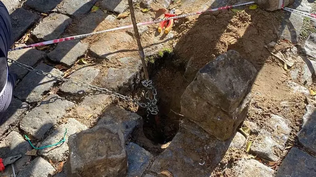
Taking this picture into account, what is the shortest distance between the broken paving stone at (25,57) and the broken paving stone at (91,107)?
893 millimetres

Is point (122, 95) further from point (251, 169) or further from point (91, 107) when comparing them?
point (251, 169)

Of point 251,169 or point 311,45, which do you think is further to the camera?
point 311,45

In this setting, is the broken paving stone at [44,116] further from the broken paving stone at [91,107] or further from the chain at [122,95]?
the chain at [122,95]

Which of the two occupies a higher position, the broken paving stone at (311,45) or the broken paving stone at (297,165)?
the broken paving stone at (311,45)

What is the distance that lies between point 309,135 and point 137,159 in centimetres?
183

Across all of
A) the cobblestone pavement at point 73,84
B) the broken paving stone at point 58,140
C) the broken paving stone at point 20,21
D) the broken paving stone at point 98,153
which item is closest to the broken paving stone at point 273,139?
the cobblestone pavement at point 73,84

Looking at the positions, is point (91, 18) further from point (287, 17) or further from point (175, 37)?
point (287, 17)

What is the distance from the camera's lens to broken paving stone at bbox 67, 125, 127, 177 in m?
2.81

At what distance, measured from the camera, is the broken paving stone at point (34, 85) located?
148 inches

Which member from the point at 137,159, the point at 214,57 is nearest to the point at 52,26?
the point at 214,57

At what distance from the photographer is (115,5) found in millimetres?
4742

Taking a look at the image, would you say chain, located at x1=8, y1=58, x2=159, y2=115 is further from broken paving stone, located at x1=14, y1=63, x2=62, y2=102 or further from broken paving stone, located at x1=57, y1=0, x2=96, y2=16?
broken paving stone, located at x1=57, y1=0, x2=96, y2=16

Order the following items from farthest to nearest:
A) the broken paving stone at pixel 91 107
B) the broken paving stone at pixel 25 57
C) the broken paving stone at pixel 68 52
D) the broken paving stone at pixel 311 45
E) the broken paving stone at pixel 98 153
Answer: the broken paving stone at pixel 311 45 → the broken paving stone at pixel 68 52 → the broken paving stone at pixel 25 57 → the broken paving stone at pixel 91 107 → the broken paving stone at pixel 98 153

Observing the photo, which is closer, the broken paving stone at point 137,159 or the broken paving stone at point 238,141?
the broken paving stone at point 137,159
